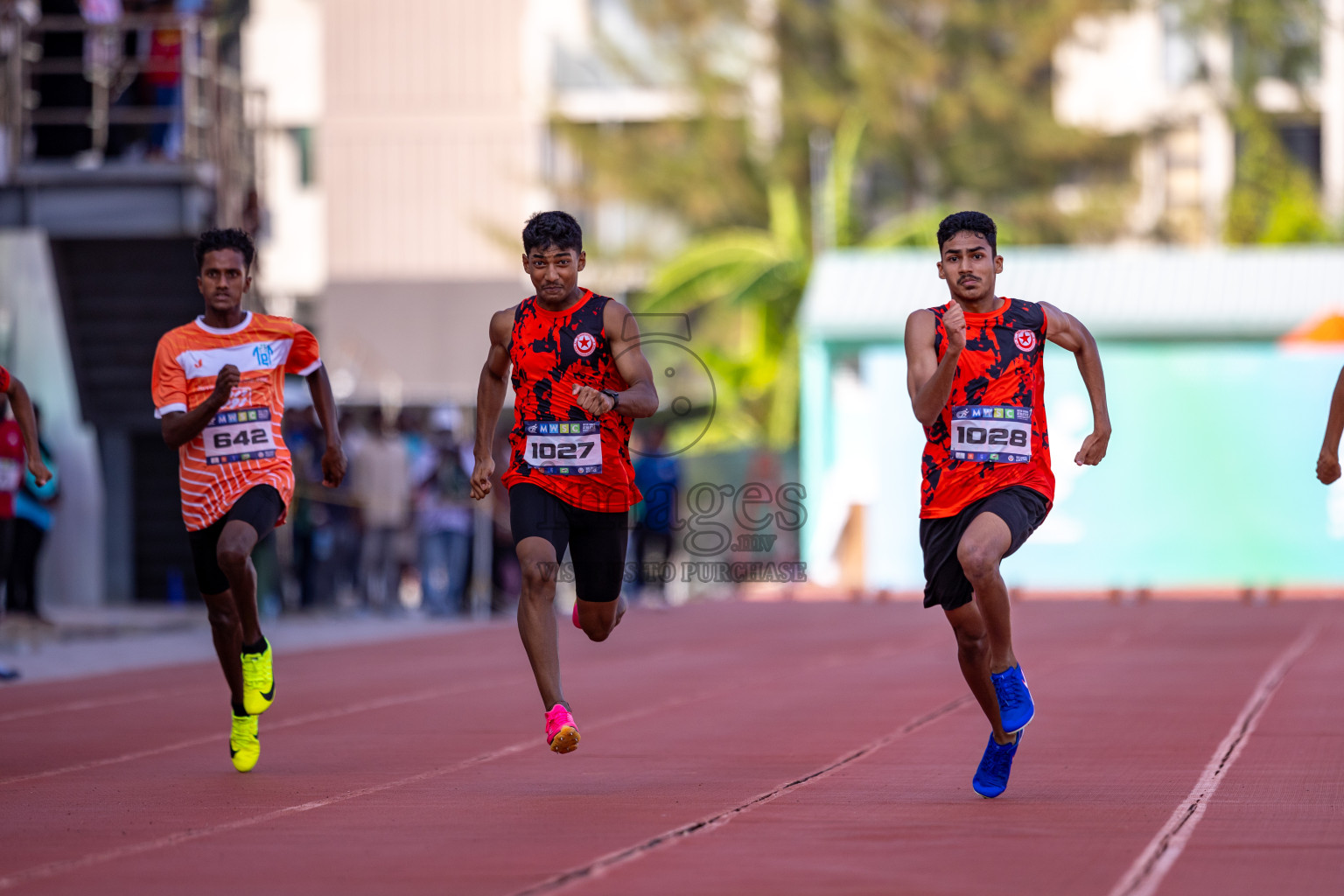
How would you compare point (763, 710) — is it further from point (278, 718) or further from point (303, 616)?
point (303, 616)

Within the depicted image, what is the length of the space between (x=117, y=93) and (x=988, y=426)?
14043 millimetres

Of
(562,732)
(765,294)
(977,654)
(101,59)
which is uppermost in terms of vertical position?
(101,59)

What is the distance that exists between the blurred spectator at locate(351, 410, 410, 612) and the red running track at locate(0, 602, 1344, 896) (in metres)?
5.92

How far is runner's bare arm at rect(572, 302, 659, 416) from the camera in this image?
8102mm

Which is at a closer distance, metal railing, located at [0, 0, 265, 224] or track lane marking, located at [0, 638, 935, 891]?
track lane marking, located at [0, 638, 935, 891]

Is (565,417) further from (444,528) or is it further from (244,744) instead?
(444,528)

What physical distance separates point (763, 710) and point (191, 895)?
609 cm

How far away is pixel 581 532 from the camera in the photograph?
8.40 m

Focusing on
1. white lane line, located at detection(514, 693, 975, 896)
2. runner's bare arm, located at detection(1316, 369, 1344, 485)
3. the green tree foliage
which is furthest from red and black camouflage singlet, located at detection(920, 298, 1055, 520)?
the green tree foliage

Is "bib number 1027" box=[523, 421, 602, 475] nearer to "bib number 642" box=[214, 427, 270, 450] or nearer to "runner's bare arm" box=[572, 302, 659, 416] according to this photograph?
"runner's bare arm" box=[572, 302, 659, 416]

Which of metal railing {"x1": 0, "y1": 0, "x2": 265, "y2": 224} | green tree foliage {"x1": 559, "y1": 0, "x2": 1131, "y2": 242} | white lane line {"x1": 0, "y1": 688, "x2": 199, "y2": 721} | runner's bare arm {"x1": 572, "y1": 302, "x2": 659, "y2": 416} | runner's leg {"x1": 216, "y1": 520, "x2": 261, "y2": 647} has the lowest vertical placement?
white lane line {"x1": 0, "y1": 688, "x2": 199, "y2": 721}

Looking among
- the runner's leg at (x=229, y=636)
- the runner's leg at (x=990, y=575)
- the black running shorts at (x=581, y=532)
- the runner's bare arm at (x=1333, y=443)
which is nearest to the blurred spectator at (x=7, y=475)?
the runner's leg at (x=229, y=636)

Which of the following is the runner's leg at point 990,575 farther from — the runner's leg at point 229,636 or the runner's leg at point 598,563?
the runner's leg at point 229,636

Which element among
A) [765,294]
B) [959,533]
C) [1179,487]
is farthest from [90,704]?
[765,294]
